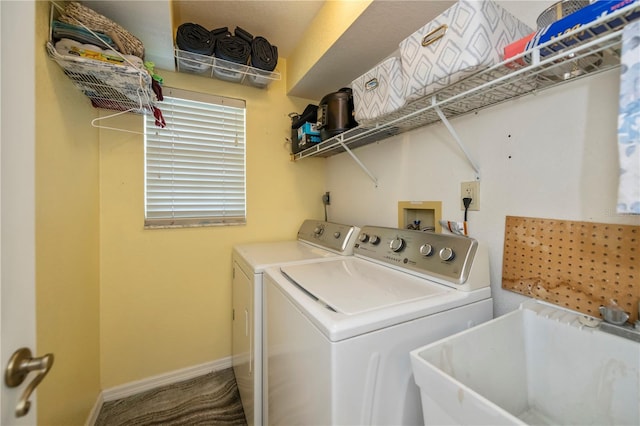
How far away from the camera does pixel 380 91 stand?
48.9 inches

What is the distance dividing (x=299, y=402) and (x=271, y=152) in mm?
1832

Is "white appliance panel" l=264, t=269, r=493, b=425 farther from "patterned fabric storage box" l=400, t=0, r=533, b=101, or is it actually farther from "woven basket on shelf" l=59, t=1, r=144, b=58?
"woven basket on shelf" l=59, t=1, r=144, b=58

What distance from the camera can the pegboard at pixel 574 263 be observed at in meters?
0.78

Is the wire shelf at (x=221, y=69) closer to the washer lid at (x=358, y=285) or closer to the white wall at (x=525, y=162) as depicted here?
the white wall at (x=525, y=162)

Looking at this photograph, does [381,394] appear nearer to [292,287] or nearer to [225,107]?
[292,287]

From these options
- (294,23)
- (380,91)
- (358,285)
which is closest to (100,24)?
(294,23)

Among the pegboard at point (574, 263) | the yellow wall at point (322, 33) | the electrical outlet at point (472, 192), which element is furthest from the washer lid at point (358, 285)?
the yellow wall at point (322, 33)

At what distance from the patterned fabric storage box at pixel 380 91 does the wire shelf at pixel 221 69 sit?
2.96 ft

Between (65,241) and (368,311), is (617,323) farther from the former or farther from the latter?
(65,241)

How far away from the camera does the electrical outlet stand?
46.7 inches

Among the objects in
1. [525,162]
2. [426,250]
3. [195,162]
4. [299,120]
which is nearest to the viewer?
[525,162]

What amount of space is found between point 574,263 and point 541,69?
26.0 inches

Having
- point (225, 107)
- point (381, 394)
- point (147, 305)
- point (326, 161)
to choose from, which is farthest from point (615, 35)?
point (147, 305)

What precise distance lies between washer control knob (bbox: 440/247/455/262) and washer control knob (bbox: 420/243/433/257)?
0.05 metres
